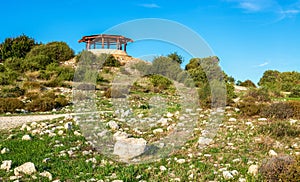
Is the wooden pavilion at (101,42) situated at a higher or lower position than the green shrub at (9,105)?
higher

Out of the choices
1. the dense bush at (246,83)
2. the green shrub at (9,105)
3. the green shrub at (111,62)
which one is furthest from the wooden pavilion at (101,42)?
the green shrub at (9,105)

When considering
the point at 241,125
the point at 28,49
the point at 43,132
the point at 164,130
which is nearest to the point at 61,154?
the point at 43,132

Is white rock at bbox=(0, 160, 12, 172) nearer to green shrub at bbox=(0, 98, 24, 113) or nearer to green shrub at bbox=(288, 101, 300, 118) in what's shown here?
green shrub at bbox=(0, 98, 24, 113)

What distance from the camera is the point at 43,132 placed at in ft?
35.7

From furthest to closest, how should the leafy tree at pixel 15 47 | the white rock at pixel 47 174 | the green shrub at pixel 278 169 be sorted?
the leafy tree at pixel 15 47
the white rock at pixel 47 174
the green shrub at pixel 278 169

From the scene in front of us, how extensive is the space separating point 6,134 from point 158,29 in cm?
632

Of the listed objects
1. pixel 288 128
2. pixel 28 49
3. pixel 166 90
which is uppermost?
pixel 28 49

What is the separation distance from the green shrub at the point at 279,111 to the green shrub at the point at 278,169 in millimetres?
7401

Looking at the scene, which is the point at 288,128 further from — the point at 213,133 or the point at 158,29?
the point at 158,29

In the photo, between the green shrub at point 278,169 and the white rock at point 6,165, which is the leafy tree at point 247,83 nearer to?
the green shrub at point 278,169

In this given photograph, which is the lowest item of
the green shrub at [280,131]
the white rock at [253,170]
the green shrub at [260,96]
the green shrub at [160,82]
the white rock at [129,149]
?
the white rock at [253,170]

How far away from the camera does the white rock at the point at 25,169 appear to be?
701 cm

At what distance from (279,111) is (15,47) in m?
48.6

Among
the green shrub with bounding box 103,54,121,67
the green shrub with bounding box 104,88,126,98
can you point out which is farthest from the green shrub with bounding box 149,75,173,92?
the green shrub with bounding box 103,54,121,67
